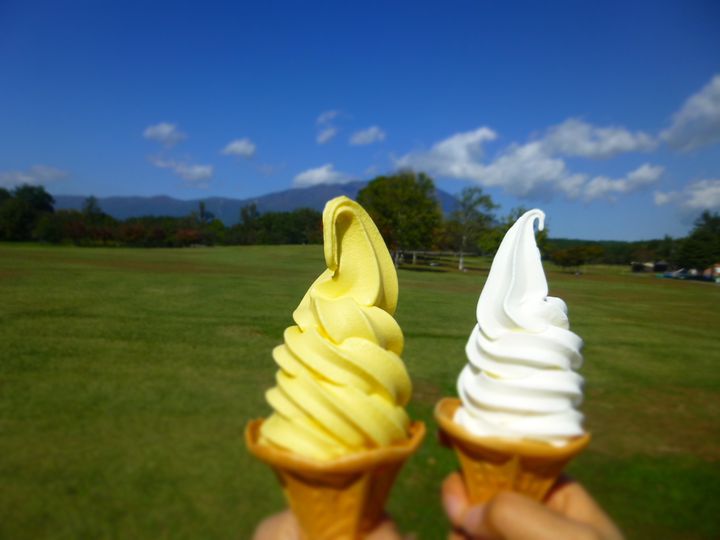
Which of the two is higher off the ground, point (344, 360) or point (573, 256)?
point (573, 256)

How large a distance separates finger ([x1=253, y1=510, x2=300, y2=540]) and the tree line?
587 cm

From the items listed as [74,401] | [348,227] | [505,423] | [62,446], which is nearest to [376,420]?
[505,423]

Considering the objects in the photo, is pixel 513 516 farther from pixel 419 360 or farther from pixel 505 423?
pixel 419 360

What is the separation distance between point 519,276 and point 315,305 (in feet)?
4.02

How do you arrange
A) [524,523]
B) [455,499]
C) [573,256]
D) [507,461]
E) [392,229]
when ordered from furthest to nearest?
[573,256] < [392,229] < [455,499] < [507,461] < [524,523]

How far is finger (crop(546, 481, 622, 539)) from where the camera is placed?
179cm

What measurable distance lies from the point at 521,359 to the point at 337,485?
1.08 metres

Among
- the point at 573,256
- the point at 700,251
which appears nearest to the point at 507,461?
the point at 573,256

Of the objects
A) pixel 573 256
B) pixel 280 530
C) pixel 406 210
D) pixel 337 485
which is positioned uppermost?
pixel 406 210

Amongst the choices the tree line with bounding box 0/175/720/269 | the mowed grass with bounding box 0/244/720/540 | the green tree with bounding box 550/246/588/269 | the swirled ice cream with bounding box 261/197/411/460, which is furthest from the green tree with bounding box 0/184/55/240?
the swirled ice cream with bounding box 261/197/411/460

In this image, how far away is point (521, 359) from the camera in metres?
2.21

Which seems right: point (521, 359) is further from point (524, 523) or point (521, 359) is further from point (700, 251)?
point (700, 251)

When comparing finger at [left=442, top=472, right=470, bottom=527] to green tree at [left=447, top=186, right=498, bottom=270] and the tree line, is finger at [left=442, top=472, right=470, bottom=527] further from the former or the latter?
green tree at [left=447, top=186, right=498, bottom=270]

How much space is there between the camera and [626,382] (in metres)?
7.57
